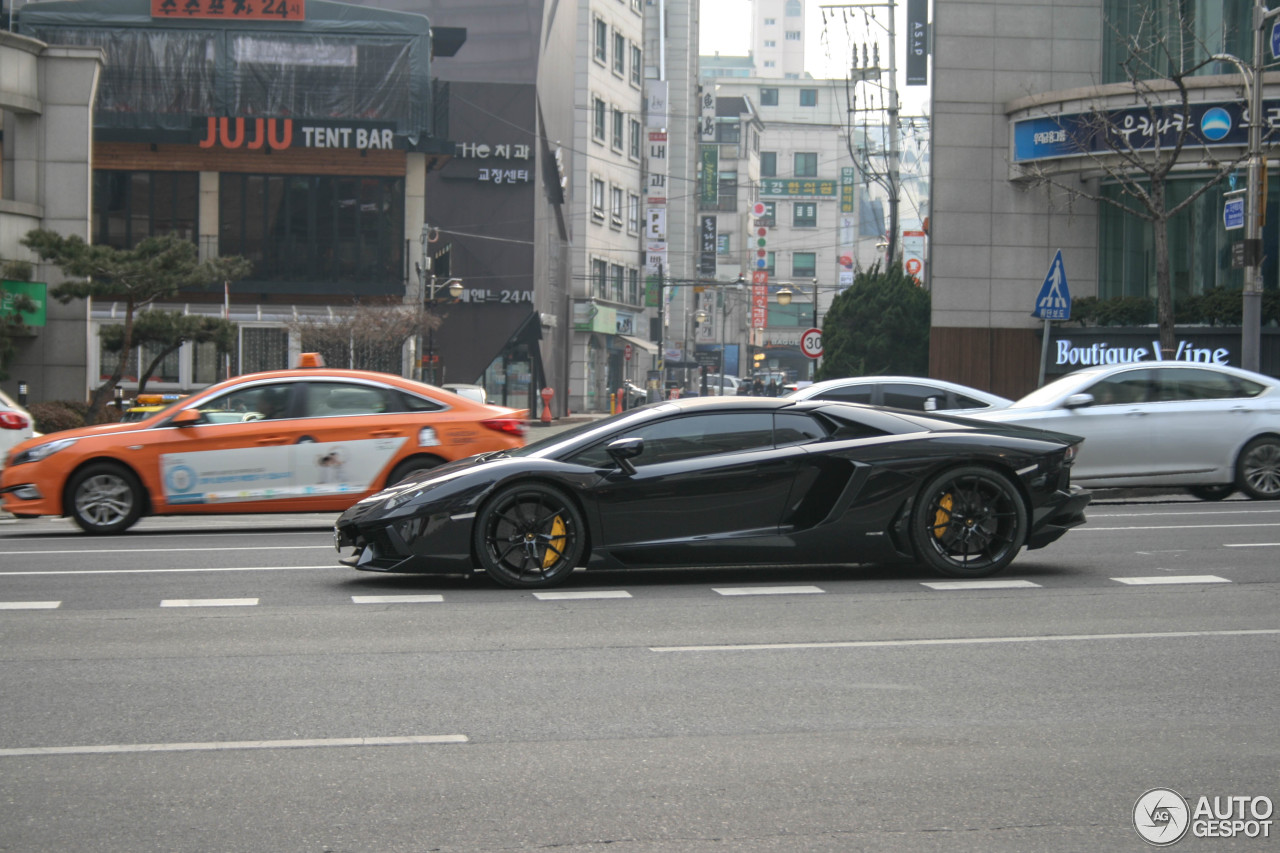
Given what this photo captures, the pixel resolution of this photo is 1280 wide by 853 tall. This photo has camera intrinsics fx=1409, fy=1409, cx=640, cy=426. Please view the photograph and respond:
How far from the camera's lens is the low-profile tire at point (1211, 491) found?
53.0ft

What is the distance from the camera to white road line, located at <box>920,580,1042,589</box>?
9258 mm

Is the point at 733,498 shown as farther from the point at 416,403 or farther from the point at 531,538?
the point at 416,403

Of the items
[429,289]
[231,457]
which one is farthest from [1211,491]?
[429,289]

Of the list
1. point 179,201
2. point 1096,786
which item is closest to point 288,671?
point 1096,786

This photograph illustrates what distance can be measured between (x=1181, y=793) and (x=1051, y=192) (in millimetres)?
26604

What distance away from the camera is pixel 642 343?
72875 millimetres

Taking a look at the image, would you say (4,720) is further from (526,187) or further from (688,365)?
(688,365)

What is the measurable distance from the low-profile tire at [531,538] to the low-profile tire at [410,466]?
4403 millimetres

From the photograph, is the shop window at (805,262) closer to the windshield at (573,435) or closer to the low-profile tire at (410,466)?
the low-profile tire at (410,466)

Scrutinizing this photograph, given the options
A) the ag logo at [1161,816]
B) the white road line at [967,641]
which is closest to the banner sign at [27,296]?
the white road line at [967,641]

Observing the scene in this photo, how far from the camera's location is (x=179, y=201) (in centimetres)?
4612

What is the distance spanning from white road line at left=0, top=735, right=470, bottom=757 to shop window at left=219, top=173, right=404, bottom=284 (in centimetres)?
4221

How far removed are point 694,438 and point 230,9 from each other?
4098 centimetres

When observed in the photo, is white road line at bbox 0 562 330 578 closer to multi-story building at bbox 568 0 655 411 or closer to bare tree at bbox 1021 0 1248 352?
bare tree at bbox 1021 0 1248 352
